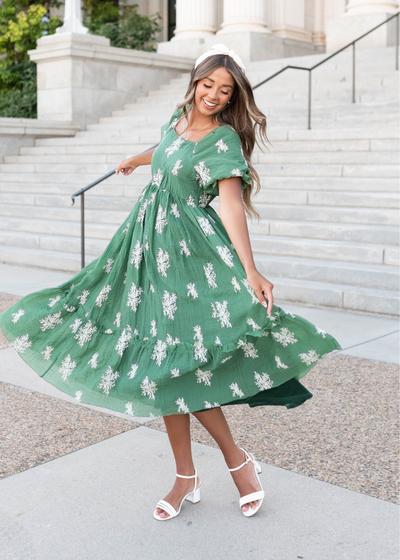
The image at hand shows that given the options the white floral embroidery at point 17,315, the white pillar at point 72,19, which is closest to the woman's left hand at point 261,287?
the white floral embroidery at point 17,315

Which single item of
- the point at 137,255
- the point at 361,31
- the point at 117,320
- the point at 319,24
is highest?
the point at 319,24

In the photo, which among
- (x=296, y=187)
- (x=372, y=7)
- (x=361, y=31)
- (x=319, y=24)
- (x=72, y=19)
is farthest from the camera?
(x=319, y=24)

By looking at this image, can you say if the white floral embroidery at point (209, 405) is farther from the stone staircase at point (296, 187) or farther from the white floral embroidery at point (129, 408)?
the stone staircase at point (296, 187)

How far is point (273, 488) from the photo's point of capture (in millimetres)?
3141

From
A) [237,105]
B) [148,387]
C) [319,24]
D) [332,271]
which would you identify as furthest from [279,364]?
[319,24]

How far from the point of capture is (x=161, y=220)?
2.82m

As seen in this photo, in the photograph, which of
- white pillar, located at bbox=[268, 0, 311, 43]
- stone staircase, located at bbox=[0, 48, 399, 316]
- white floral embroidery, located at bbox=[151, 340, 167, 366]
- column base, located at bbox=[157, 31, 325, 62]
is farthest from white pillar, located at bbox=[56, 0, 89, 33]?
white floral embroidery, located at bbox=[151, 340, 167, 366]

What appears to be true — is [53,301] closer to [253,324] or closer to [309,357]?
[253,324]

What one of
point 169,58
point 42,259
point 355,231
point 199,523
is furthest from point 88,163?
point 199,523

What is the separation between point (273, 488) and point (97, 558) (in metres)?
0.90

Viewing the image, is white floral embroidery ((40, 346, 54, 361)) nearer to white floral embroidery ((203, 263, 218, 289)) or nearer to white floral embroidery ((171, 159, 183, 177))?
white floral embroidery ((203, 263, 218, 289))

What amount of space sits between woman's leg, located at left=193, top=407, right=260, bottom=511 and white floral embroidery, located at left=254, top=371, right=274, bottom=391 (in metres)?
0.21

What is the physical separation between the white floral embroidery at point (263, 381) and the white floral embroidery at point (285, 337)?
0.15 m

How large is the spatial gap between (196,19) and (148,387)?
1685cm
